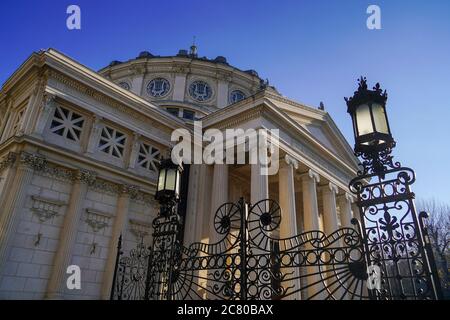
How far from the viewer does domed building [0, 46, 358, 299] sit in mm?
11578

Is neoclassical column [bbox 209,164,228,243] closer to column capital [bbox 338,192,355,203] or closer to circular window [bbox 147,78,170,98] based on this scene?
column capital [bbox 338,192,355,203]

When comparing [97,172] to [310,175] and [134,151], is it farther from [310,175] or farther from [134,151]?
[310,175]

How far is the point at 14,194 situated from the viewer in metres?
11.3

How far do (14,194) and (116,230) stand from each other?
4262 millimetres

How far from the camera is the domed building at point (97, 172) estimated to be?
1158 centimetres

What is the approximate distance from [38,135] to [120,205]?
14.8 feet

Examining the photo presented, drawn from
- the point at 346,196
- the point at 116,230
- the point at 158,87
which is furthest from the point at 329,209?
the point at 158,87

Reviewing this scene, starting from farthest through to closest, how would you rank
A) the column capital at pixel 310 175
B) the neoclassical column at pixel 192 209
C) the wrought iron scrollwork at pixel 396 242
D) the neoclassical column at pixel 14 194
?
the column capital at pixel 310 175 → the neoclassical column at pixel 192 209 → the neoclassical column at pixel 14 194 → the wrought iron scrollwork at pixel 396 242

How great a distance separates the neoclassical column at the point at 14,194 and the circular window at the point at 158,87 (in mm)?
15050

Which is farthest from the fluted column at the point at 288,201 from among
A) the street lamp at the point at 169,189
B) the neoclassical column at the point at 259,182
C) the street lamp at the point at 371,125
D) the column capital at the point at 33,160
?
the column capital at the point at 33,160

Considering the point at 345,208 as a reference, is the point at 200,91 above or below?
above

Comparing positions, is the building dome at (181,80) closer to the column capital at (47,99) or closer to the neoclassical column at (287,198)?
the neoclassical column at (287,198)
